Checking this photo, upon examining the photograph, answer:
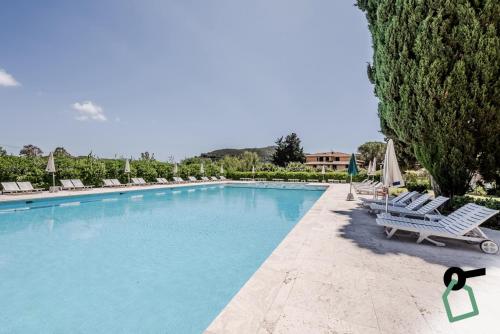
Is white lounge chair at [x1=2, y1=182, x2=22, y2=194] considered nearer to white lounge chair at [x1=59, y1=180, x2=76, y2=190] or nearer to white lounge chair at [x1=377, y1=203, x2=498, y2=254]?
white lounge chair at [x1=59, y1=180, x2=76, y2=190]

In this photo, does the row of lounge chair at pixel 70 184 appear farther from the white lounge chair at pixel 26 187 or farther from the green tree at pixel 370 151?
the green tree at pixel 370 151

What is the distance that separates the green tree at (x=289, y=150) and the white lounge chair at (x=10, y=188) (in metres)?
44.9

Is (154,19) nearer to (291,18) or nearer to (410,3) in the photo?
(291,18)

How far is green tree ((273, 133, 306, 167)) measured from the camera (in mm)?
55031

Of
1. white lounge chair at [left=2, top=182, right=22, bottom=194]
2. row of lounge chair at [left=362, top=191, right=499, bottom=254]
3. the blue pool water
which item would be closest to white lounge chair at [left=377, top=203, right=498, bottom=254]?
row of lounge chair at [left=362, top=191, right=499, bottom=254]

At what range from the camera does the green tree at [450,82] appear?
7.75 meters

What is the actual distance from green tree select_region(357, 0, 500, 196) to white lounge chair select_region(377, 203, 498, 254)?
2918 millimetres

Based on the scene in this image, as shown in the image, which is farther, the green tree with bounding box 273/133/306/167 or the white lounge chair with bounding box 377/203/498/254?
the green tree with bounding box 273/133/306/167

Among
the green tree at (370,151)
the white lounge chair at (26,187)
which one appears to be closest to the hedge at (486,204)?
the white lounge chair at (26,187)

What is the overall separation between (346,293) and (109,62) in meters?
22.9


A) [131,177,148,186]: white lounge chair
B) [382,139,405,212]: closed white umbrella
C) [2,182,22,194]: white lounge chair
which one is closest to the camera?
[382,139,405,212]: closed white umbrella

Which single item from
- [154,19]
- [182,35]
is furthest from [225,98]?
[154,19]

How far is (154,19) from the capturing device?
52.1 feet

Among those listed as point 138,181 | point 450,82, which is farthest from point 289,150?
point 450,82
